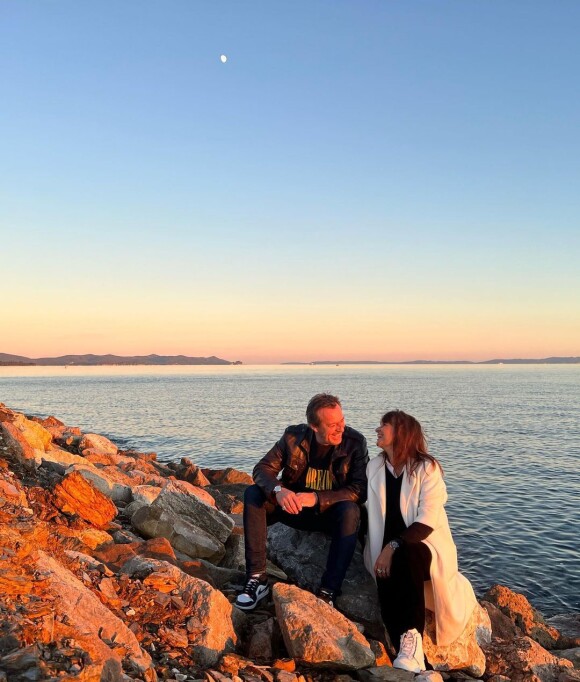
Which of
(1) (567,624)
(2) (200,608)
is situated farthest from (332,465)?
(1) (567,624)

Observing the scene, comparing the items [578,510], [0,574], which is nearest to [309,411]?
[0,574]

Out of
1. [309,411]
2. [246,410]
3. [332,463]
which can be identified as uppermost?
[309,411]

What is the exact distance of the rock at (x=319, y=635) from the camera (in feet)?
16.7

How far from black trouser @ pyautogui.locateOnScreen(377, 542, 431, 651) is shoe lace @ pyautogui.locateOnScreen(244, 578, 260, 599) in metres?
1.38

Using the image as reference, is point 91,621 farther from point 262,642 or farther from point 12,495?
point 12,495

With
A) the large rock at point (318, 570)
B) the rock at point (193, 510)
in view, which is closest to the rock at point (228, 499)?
the rock at point (193, 510)

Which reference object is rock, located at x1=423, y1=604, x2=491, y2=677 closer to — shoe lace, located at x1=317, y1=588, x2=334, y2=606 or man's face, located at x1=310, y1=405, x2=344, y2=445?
shoe lace, located at x1=317, y1=588, x2=334, y2=606

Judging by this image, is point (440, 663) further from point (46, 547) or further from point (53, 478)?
point (53, 478)

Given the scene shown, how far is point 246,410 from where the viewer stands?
5172cm

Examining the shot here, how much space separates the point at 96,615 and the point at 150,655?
0.56 meters

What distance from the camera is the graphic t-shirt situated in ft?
22.6

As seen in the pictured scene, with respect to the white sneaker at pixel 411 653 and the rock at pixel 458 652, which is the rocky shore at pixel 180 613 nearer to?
the rock at pixel 458 652

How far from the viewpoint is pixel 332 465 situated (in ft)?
22.4

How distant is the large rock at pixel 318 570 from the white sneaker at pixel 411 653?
68 centimetres
